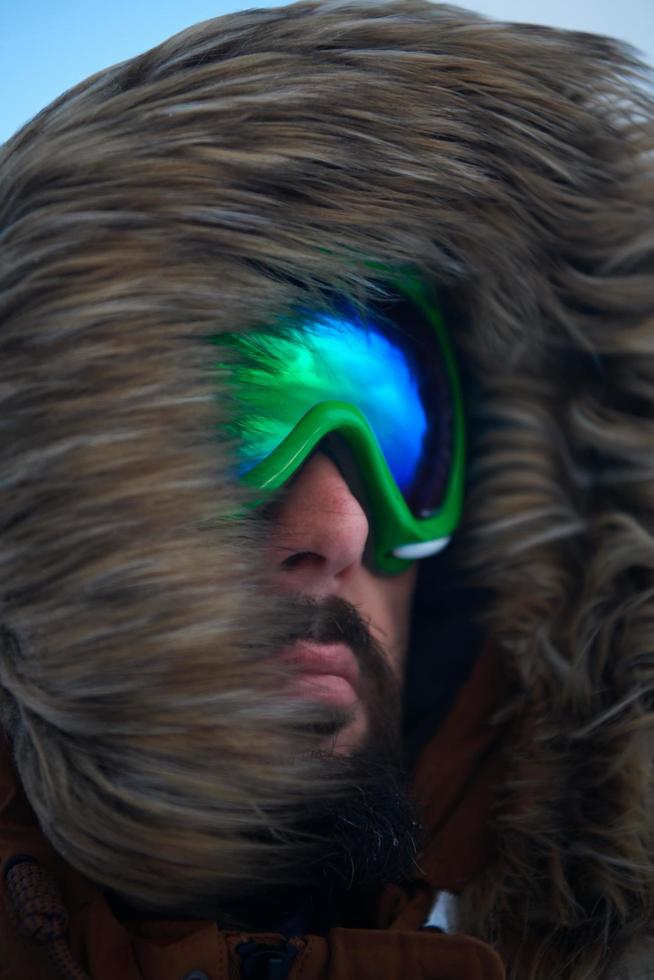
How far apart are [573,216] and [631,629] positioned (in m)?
0.35

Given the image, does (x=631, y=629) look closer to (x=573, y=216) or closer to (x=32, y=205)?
(x=573, y=216)

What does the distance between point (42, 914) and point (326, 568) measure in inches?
12.7

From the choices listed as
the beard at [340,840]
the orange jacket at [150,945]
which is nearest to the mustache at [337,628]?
the beard at [340,840]

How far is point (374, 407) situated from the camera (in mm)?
806

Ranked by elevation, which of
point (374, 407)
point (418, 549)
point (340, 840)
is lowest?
point (340, 840)

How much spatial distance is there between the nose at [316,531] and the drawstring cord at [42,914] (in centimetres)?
27

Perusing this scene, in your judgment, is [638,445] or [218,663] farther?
Result: [638,445]

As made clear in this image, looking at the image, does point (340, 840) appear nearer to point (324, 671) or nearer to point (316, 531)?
point (324, 671)

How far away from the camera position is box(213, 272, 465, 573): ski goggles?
714 millimetres

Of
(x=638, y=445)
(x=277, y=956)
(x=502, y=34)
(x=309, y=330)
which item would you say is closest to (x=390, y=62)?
(x=502, y=34)

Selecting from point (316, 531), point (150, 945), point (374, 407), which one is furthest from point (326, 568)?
point (150, 945)

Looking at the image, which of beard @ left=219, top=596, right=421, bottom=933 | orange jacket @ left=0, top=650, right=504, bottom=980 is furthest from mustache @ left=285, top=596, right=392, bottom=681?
orange jacket @ left=0, top=650, right=504, bottom=980

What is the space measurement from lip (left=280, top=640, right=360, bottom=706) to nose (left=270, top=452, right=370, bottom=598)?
46 mm

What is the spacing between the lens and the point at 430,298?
85cm
